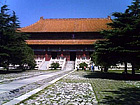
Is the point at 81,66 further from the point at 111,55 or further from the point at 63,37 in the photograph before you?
the point at 111,55

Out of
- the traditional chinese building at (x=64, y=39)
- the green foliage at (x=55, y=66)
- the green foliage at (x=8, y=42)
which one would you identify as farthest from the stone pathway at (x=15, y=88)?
the traditional chinese building at (x=64, y=39)

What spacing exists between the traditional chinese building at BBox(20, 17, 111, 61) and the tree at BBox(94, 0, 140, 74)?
71.4 ft

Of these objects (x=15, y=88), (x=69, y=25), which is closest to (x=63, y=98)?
(x=15, y=88)

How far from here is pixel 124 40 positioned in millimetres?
11914

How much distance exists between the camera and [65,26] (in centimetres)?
3966

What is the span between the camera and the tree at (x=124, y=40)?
1120 cm

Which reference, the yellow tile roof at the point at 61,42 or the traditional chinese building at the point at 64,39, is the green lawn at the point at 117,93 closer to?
the traditional chinese building at the point at 64,39

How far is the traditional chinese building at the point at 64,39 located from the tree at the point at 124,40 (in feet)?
71.4

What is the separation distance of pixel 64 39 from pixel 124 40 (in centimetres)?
2619

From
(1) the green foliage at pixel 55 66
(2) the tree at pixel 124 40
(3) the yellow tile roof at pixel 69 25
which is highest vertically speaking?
(3) the yellow tile roof at pixel 69 25

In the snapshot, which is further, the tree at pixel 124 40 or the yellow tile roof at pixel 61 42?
the yellow tile roof at pixel 61 42

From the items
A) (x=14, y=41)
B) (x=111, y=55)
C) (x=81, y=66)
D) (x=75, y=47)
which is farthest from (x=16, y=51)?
(x=75, y=47)

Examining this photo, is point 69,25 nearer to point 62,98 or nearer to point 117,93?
point 117,93

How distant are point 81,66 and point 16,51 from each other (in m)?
13.5
